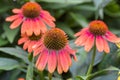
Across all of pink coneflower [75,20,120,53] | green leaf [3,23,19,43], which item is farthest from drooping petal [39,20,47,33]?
green leaf [3,23,19,43]

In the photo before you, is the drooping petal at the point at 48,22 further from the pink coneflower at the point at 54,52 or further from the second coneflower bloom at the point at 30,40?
the pink coneflower at the point at 54,52

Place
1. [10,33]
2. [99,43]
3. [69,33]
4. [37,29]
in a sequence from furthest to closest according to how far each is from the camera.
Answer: [69,33] → [10,33] → [37,29] → [99,43]

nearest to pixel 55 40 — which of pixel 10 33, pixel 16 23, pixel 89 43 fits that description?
pixel 89 43

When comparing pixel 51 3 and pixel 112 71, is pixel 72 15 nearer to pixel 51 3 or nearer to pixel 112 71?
pixel 51 3

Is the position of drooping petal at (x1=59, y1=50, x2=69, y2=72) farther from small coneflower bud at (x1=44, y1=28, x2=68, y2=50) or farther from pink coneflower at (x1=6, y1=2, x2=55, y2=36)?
pink coneflower at (x1=6, y1=2, x2=55, y2=36)

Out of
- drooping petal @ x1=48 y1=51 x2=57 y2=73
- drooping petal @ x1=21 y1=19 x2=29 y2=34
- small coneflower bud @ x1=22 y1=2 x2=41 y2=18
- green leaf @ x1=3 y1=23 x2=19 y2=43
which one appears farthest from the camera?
green leaf @ x1=3 y1=23 x2=19 y2=43

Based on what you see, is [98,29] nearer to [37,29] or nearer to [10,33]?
[37,29]
